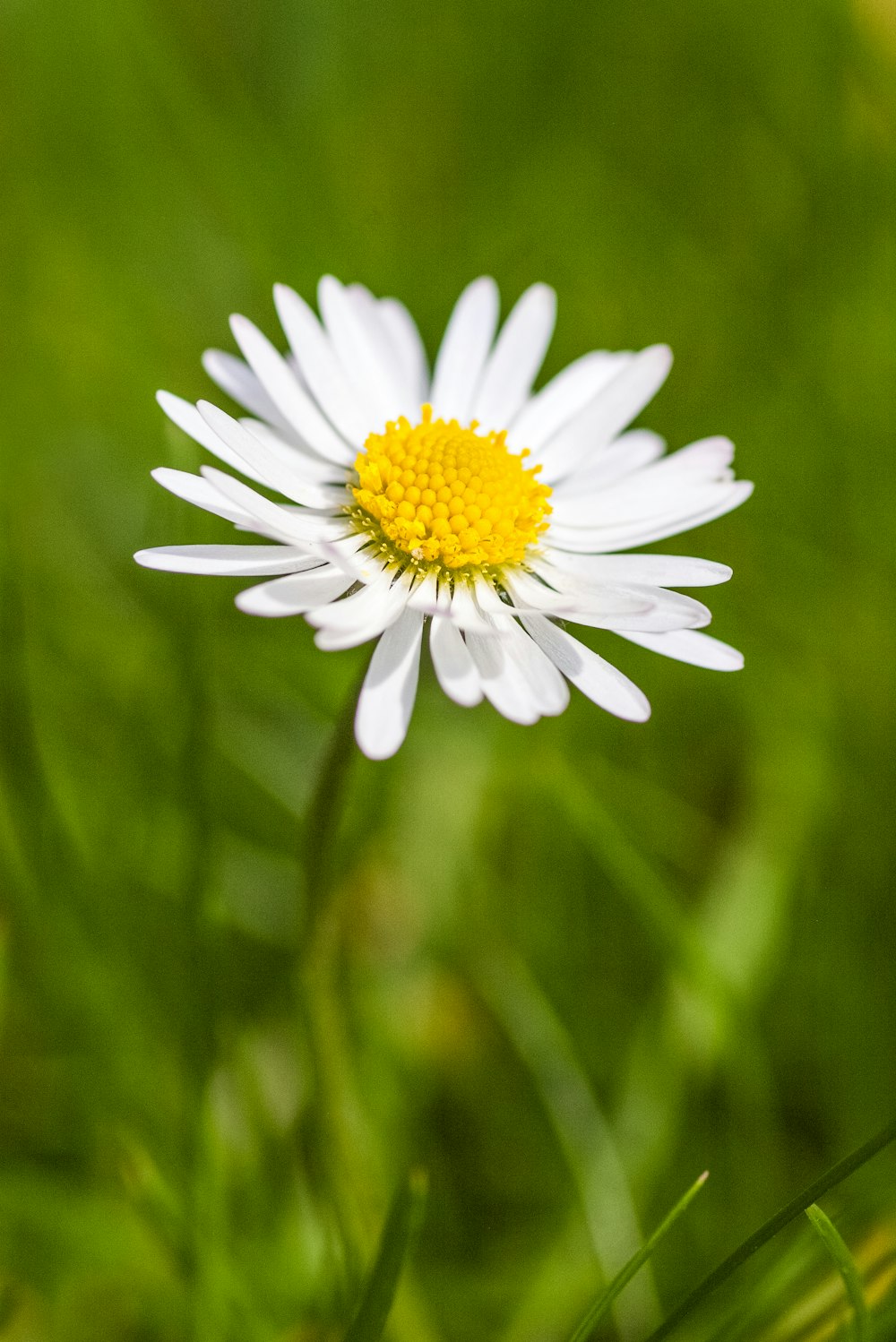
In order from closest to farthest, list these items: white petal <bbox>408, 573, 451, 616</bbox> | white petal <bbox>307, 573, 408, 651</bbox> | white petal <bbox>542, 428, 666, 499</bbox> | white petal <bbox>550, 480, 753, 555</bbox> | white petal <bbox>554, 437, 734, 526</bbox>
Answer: white petal <bbox>307, 573, 408, 651</bbox> → white petal <bbox>408, 573, 451, 616</bbox> → white petal <bbox>550, 480, 753, 555</bbox> → white petal <bbox>554, 437, 734, 526</bbox> → white petal <bbox>542, 428, 666, 499</bbox>

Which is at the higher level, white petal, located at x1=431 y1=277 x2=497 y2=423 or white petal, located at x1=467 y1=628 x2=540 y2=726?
white petal, located at x1=431 y1=277 x2=497 y2=423

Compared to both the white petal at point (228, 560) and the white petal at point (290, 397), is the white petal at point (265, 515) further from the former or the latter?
the white petal at point (290, 397)

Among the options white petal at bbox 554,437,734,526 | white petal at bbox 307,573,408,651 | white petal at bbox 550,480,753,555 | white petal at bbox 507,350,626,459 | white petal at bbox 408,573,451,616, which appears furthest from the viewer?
white petal at bbox 507,350,626,459

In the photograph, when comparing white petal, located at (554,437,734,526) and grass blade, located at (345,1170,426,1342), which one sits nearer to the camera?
grass blade, located at (345,1170,426,1342)

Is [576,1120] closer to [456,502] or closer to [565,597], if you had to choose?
[565,597]

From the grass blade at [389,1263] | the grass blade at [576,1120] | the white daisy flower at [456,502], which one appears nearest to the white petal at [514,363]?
the white daisy flower at [456,502]

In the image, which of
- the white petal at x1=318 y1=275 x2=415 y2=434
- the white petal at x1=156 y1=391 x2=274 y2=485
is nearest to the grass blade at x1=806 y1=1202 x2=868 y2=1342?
the white petal at x1=156 y1=391 x2=274 y2=485

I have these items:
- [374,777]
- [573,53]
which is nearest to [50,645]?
[374,777]

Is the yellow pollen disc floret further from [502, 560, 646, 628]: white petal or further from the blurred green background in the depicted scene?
the blurred green background

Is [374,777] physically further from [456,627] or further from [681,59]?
[681,59]
